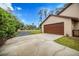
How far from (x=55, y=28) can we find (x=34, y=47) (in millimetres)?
492

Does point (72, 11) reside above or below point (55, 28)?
above

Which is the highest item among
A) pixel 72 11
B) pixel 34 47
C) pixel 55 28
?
Answer: pixel 72 11

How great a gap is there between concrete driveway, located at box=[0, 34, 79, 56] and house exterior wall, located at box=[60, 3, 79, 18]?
40cm

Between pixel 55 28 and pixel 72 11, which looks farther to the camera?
pixel 55 28

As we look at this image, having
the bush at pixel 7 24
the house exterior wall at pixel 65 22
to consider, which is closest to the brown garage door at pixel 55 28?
the house exterior wall at pixel 65 22

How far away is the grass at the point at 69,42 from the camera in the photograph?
284cm

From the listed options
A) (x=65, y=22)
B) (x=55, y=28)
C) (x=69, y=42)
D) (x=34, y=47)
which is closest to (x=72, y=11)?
(x=65, y=22)

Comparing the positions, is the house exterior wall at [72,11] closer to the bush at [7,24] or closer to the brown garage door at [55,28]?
the brown garage door at [55,28]

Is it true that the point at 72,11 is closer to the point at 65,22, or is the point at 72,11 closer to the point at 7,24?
the point at 65,22

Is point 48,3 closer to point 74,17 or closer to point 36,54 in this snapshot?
point 74,17

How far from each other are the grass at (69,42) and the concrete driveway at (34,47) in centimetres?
5

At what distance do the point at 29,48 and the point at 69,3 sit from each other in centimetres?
96

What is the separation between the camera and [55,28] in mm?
3020

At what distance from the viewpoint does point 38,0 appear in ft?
9.28
